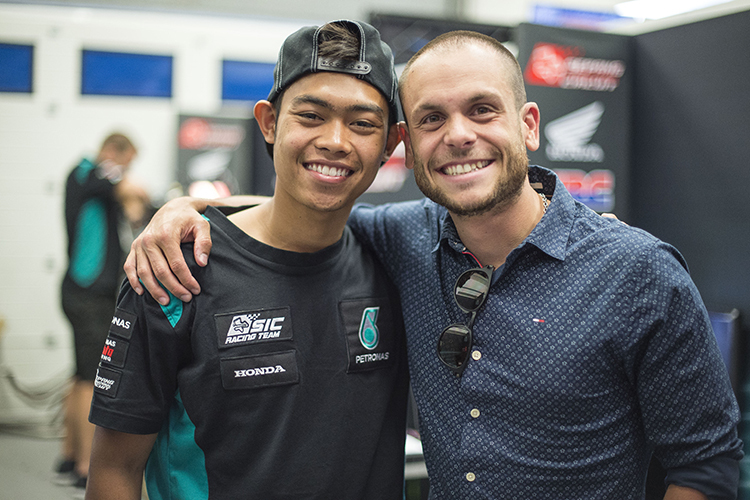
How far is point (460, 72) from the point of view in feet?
4.32

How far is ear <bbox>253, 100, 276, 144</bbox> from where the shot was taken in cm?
146

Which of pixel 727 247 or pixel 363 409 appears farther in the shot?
pixel 727 247

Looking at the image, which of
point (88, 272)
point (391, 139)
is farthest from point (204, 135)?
point (391, 139)

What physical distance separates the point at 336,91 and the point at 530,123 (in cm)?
47

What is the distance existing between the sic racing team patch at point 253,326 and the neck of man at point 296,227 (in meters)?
0.16

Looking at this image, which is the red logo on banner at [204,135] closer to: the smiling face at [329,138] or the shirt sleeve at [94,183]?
the shirt sleeve at [94,183]

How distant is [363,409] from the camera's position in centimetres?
134

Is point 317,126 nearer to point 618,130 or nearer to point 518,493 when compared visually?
point 518,493

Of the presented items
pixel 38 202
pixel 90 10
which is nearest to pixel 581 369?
pixel 38 202

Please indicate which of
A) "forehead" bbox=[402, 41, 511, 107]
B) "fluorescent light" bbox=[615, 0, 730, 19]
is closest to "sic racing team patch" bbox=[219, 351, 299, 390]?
"forehead" bbox=[402, 41, 511, 107]

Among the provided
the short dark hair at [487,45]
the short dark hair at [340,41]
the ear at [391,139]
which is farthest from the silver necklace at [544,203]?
the short dark hair at [340,41]

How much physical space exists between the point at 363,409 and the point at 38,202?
4.66m

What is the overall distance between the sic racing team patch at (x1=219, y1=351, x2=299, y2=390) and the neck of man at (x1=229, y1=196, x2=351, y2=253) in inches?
9.7

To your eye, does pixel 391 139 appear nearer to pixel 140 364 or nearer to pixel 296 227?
pixel 296 227
